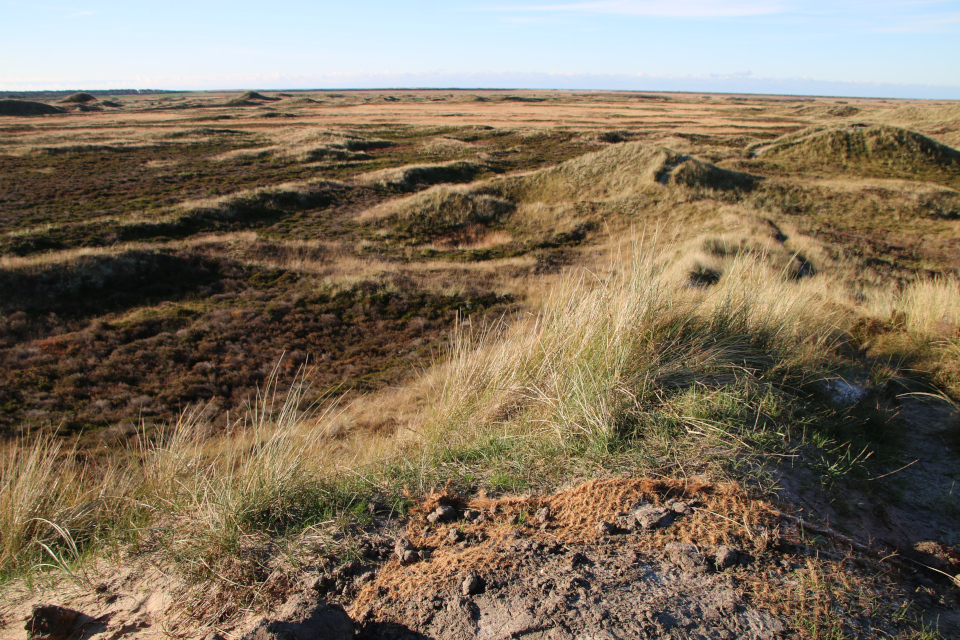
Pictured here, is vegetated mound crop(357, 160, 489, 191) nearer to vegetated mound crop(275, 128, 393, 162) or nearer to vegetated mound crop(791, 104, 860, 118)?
vegetated mound crop(275, 128, 393, 162)

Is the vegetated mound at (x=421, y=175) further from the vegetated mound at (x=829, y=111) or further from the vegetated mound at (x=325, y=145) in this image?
the vegetated mound at (x=829, y=111)

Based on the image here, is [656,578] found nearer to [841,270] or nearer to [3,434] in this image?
[3,434]

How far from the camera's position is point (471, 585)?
179 cm

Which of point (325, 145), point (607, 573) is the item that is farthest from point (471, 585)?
point (325, 145)

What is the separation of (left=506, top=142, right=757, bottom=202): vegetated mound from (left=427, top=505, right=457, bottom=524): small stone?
2108 centimetres

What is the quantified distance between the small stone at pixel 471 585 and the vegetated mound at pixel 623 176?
70.6 feet

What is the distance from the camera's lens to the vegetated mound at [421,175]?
1089 inches

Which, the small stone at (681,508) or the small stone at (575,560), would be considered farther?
the small stone at (681,508)

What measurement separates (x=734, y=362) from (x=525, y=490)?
178 centimetres

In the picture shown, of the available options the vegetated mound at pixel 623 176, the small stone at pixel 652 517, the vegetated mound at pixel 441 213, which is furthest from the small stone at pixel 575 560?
the vegetated mound at pixel 623 176

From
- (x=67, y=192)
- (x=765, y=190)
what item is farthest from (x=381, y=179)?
(x=765, y=190)

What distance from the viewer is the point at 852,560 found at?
1877 mm

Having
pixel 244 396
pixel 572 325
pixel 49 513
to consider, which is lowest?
pixel 244 396

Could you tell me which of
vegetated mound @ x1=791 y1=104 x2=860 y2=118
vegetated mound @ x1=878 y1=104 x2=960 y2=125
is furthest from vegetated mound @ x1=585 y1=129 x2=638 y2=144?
vegetated mound @ x1=791 y1=104 x2=860 y2=118
